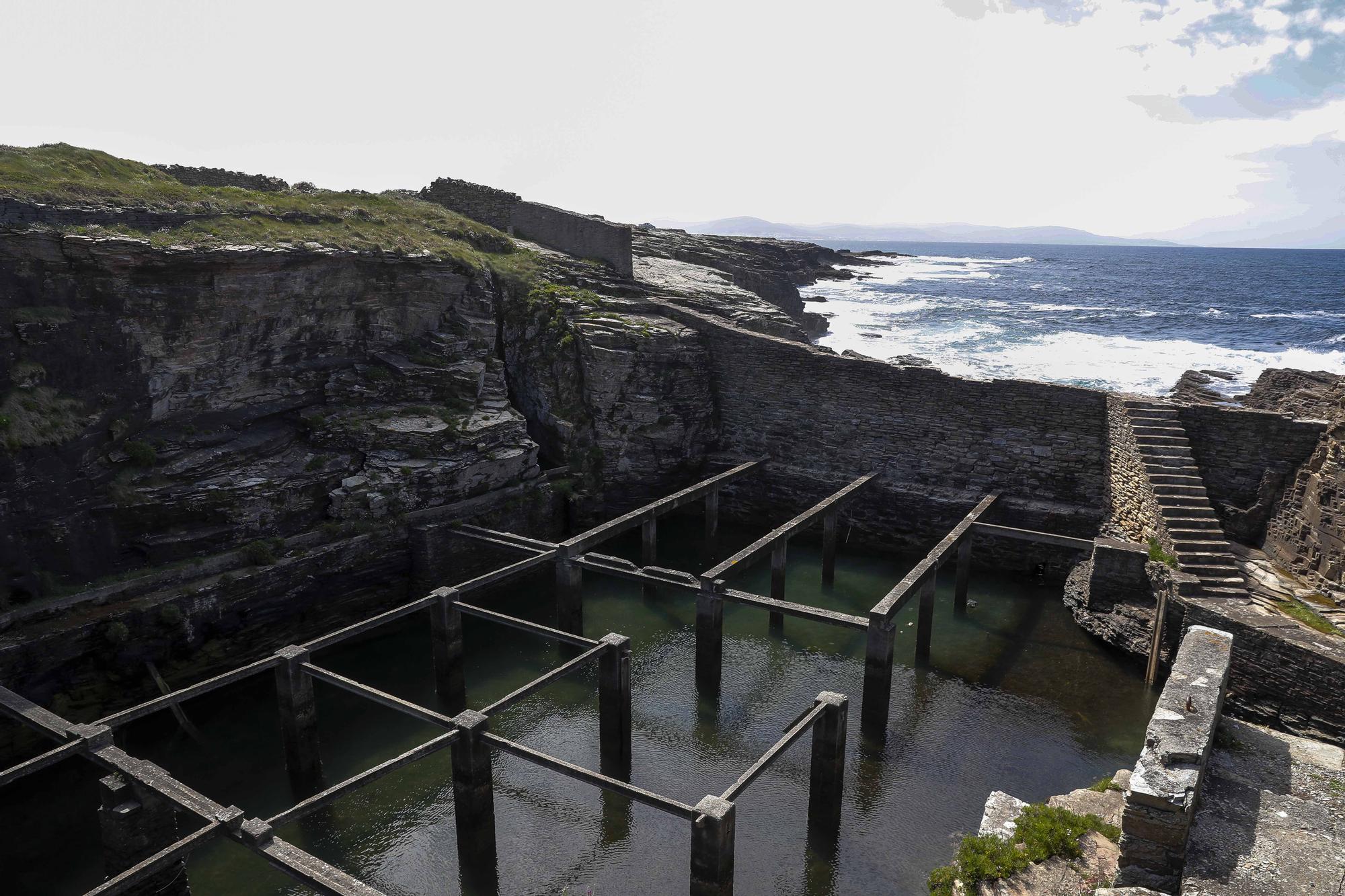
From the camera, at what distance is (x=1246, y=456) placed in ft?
49.8

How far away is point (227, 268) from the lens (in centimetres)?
1463

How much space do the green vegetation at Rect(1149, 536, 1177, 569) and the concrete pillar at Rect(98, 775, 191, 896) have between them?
14132 millimetres

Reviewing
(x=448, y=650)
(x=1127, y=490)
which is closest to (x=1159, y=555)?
Answer: (x=1127, y=490)

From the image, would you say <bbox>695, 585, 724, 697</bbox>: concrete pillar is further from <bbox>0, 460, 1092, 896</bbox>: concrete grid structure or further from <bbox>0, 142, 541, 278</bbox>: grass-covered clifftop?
<bbox>0, 142, 541, 278</bbox>: grass-covered clifftop

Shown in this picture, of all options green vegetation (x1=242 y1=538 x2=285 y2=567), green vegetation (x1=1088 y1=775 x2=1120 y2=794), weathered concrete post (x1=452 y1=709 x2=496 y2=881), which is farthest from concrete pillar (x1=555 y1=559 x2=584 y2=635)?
green vegetation (x1=1088 y1=775 x2=1120 y2=794)

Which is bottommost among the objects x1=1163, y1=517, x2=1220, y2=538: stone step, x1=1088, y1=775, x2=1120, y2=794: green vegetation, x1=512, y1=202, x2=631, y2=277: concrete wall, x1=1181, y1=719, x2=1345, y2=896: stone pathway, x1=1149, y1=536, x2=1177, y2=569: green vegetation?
x1=1088, y1=775, x2=1120, y2=794: green vegetation

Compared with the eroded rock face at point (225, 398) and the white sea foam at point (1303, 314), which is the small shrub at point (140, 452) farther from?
the white sea foam at point (1303, 314)

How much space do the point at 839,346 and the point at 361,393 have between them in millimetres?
29651

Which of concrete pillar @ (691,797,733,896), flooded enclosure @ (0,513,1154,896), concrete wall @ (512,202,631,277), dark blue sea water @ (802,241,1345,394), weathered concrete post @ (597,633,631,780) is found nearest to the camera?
concrete pillar @ (691,797,733,896)

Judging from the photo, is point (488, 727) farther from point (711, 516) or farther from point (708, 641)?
point (711, 516)

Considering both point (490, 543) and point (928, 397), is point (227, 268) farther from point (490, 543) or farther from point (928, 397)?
point (928, 397)

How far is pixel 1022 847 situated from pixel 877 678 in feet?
13.3

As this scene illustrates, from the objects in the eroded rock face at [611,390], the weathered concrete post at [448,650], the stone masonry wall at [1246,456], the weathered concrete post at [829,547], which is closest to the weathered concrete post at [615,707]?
the weathered concrete post at [448,650]

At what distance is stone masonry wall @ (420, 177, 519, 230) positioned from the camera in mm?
26250
